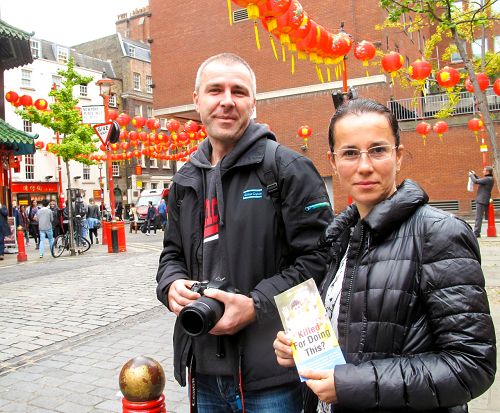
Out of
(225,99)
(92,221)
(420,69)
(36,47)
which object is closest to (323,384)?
(225,99)

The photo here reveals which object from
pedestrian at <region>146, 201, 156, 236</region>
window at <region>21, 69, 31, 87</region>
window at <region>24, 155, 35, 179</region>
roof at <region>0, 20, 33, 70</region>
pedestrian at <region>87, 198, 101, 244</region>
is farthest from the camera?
window at <region>21, 69, 31, 87</region>

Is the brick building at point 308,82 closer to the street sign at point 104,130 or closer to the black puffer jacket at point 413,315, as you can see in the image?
the street sign at point 104,130

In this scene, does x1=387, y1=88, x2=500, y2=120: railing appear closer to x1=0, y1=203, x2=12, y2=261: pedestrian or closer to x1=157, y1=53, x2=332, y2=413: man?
x1=0, y1=203, x2=12, y2=261: pedestrian

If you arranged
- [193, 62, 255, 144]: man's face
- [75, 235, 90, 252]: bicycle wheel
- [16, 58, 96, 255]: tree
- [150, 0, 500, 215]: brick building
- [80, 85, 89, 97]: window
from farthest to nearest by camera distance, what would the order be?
[80, 85, 89, 97]: window < [16, 58, 96, 255]: tree < [150, 0, 500, 215]: brick building < [75, 235, 90, 252]: bicycle wheel < [193, 62, 255, 144]: man's face

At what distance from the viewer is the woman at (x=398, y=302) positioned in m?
1.25

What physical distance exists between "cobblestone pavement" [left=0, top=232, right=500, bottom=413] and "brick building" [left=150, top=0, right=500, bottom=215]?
1301 centimetres

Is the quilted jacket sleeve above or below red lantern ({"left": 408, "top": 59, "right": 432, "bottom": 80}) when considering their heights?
below

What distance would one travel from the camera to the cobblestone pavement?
12.4 ft

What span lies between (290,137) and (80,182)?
20971 mm

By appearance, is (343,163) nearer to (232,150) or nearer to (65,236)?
(232,150)

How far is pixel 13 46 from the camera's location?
14.5 m

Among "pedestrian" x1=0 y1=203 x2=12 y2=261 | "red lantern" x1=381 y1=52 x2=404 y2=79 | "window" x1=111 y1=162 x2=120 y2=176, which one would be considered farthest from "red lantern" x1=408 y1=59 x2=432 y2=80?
"window" x1=111 y1=162 x2=120 y2=176

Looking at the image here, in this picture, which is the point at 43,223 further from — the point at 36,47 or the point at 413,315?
the point at 36,47

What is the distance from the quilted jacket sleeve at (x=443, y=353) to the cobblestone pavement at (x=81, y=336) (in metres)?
2.42
